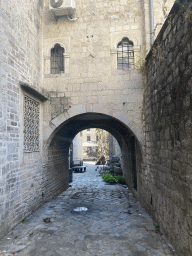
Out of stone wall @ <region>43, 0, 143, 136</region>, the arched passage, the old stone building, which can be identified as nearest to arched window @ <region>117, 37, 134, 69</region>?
the old stone building

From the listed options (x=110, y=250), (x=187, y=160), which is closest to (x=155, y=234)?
(x=110, y=250)

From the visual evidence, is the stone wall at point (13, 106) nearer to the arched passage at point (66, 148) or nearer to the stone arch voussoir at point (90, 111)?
the stone arch voussoir at point (90, 111)

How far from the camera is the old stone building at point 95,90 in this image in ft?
10.7

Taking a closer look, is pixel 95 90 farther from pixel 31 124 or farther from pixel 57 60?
pixel 31 124

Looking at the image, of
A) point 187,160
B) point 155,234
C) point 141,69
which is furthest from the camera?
point 141,69

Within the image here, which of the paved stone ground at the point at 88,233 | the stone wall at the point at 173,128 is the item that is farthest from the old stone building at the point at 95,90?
the paved stone ground at the point at 88,233

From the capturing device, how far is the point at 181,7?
2.95 m

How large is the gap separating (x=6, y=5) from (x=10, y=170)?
3386mm

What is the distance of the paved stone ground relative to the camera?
3387mm

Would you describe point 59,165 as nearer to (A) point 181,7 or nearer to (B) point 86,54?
(B) point 86,54

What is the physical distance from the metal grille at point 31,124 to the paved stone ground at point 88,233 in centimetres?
173

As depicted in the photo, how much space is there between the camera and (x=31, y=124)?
5.37m

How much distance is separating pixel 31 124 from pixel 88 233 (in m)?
2.98

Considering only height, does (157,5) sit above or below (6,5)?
above
